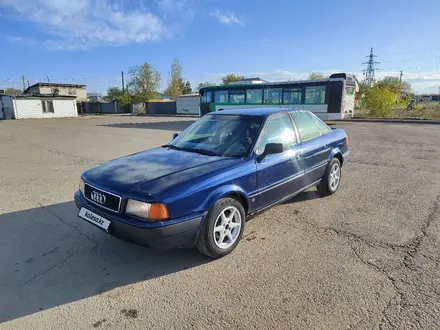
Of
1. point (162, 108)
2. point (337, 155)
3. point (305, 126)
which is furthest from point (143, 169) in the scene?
point (162, 108)

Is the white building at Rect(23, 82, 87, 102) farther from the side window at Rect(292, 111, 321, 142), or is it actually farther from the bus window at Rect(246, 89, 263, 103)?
the side window at Rect(292, 111, 321, 142)

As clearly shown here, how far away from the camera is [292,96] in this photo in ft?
62.5

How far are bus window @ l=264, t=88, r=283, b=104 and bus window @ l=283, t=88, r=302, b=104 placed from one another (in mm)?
403

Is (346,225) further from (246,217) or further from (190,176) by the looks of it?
(190,176)

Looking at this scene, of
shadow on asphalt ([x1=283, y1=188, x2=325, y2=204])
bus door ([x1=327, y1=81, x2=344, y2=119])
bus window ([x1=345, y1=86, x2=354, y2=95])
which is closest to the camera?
shadow on asphalt ([x1=283, y1=188, x2=325, y2=204])

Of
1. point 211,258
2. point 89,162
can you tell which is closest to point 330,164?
point 211,258

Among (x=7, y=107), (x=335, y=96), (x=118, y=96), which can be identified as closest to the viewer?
(x=335, y=96)

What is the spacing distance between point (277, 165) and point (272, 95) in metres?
16.8

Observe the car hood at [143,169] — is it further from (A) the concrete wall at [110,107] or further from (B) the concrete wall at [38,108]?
(A) the concrete wall at [110,107]

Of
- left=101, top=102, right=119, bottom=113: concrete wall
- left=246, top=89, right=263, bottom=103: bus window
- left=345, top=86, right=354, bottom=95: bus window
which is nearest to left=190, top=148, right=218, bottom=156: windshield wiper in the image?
left=246, top=89, right=263, bottom=103: bus window

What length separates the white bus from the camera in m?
17.9

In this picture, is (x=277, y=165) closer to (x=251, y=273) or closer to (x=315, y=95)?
(x=251, y=273)

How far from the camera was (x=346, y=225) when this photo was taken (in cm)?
400

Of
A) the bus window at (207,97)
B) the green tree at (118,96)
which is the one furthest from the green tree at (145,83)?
the bus window at (207,97)
